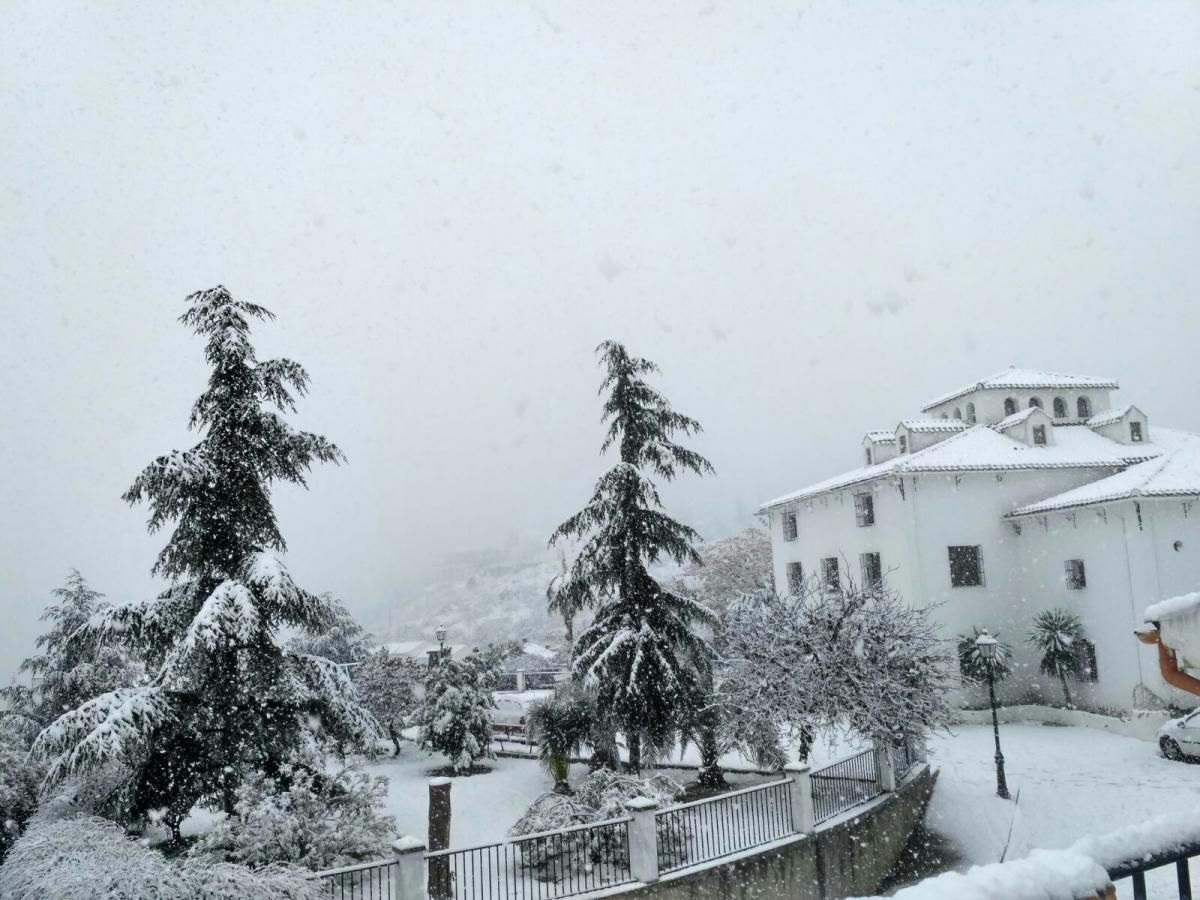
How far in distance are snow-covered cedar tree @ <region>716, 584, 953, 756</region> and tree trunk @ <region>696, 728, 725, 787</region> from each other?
64cm

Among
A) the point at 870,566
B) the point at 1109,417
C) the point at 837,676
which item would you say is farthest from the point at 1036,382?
the point at 837,676

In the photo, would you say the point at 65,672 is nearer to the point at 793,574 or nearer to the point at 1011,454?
the point at 793,574

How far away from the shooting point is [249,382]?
41.7ft

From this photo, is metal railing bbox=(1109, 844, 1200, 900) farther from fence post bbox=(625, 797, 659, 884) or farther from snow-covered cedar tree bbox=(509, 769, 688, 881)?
snow-covered cedar tree bbox=(509, 769, 688, 881)

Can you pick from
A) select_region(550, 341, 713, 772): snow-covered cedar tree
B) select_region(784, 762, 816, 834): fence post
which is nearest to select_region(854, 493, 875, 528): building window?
select_region(550, 341, 713, 772): snow-covered cedar tree

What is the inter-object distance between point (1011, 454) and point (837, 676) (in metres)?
14.6

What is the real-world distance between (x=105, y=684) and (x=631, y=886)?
60.3 feet

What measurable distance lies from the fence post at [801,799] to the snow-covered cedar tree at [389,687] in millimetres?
15127

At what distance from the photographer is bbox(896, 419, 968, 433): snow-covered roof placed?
28766 mm

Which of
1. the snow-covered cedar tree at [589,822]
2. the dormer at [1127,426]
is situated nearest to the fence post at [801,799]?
the snow-covered cedar tree at [589,822]

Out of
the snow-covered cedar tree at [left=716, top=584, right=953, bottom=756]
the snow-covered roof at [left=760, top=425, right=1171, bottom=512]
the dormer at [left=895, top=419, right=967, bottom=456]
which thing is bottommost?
the snow-covered cedar tree at [left=716, top=584, right=953, bottom=756]

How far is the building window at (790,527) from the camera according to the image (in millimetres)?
32844

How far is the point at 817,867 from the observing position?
12.7 meters

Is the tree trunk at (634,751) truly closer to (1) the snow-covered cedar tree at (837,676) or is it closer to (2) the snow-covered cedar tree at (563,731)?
(1) the snow-covered cedar tree at (837,676)
